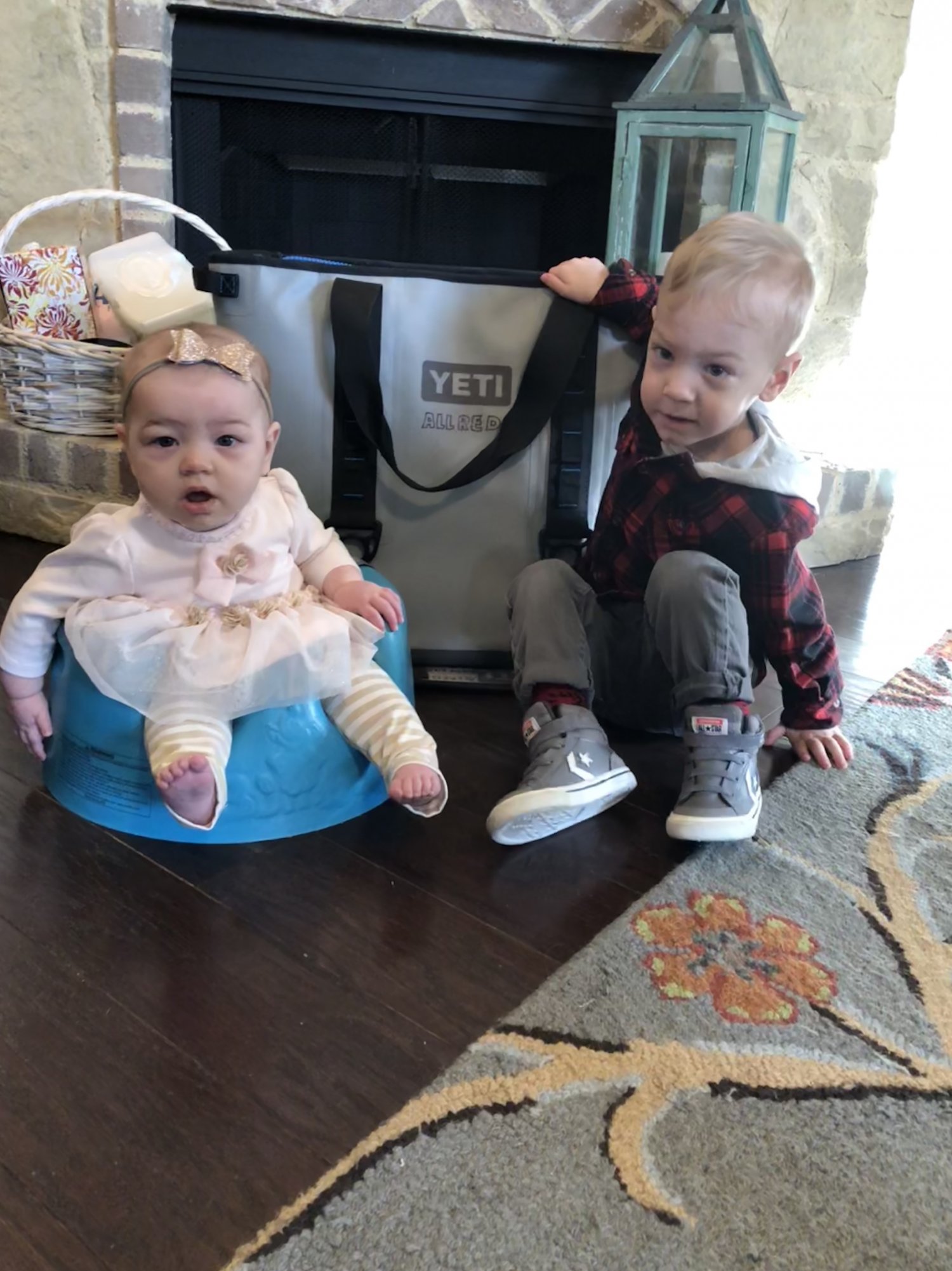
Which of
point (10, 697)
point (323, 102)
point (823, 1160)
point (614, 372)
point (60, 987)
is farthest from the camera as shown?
point (323, 102)

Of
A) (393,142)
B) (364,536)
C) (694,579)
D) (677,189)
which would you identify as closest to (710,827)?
(694,579)

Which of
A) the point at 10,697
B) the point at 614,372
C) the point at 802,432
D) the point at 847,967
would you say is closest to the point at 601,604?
the point at 614,372

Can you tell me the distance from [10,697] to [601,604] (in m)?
0.64

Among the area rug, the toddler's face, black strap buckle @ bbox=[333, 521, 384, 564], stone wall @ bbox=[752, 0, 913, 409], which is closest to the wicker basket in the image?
black strap buckle @ bbox=[333, 521, 384, 564]

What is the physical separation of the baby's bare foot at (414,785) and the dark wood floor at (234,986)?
→ 2.3 inches

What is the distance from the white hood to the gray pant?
0.28 ft

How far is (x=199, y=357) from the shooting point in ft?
3.08

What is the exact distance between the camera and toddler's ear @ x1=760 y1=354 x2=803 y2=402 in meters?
1.04

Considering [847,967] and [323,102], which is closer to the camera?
[847,967]

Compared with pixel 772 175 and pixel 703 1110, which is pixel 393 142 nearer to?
pixel 772 175

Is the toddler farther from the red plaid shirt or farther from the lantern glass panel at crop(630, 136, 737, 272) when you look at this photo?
the lantern glass panel at crop(630, 136, 737, 272)

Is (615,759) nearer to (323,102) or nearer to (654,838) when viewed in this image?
(654,838)

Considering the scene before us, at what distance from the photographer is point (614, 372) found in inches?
48.6

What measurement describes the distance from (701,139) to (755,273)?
2.10 feet
